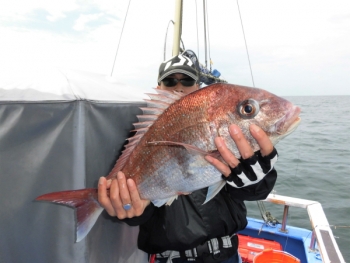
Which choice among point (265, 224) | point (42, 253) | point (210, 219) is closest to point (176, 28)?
point (265, 224)

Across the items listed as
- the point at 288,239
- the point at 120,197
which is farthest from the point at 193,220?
the point at 288,239

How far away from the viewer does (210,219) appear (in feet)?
6.95

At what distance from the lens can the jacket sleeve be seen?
201 centimetres

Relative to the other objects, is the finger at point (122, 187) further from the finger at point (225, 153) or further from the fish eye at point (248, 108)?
the fish eye at point (248, 108)

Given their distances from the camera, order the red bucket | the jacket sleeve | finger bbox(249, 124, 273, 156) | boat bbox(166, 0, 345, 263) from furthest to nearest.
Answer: the red bucket < boat bbox(166, 0, 345, 263) < the jacket sleeve < finger bbox(249, 124, 273, 156)

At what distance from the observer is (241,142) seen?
158 cm

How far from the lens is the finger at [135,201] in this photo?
69.7 inches

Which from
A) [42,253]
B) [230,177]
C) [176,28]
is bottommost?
[42,253]

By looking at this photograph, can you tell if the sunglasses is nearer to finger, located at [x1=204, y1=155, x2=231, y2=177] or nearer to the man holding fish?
the man holding fish

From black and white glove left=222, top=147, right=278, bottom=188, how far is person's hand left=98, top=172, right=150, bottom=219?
→ 0.63 m

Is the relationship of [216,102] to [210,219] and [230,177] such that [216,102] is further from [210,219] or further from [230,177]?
[210,219]

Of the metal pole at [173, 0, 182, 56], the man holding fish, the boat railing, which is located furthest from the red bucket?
the metal pole at [173, 0, 182, 56]

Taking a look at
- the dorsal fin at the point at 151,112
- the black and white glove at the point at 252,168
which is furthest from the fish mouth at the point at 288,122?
the dorsal fin at the point at 151,112

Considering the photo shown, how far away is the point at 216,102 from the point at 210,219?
3.32 ft
